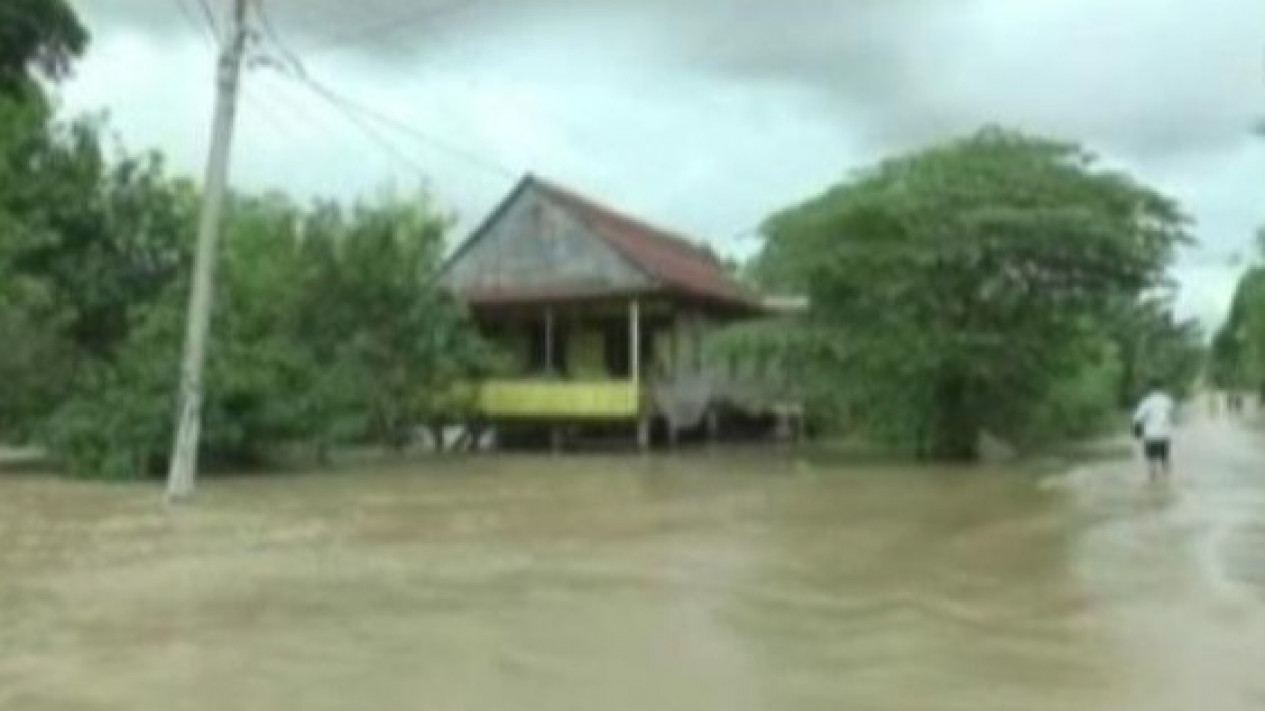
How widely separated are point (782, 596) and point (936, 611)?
1.35 metres

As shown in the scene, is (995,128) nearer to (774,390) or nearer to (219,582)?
(774,390)

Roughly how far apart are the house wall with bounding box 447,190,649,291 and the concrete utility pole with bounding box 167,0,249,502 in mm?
15241

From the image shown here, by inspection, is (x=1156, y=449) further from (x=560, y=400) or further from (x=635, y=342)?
(x=560, y=400)

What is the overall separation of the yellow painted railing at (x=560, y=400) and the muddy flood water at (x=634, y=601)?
12843 mm

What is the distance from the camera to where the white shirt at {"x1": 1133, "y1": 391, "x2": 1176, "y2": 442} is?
28953mm

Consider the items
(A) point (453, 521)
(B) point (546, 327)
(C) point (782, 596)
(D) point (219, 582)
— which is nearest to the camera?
(C) point (782, 596)

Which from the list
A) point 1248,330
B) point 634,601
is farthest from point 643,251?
point 1248,330

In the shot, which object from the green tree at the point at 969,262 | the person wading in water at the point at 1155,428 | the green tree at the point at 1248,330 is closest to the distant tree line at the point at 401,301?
the green tree at the point at 969,262

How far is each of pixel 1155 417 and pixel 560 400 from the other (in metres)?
13.8

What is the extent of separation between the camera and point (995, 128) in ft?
116

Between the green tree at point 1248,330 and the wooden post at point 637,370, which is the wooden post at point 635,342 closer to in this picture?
the wooden post at point 637,370

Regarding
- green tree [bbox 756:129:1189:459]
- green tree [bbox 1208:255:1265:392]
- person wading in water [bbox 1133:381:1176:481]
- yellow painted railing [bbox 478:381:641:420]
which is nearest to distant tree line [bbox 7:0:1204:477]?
green tree [bbox 756:129:1189:459]

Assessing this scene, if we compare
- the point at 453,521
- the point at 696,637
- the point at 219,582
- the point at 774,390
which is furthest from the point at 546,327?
the point at 696,637

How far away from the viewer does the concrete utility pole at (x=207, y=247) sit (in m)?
24.2
